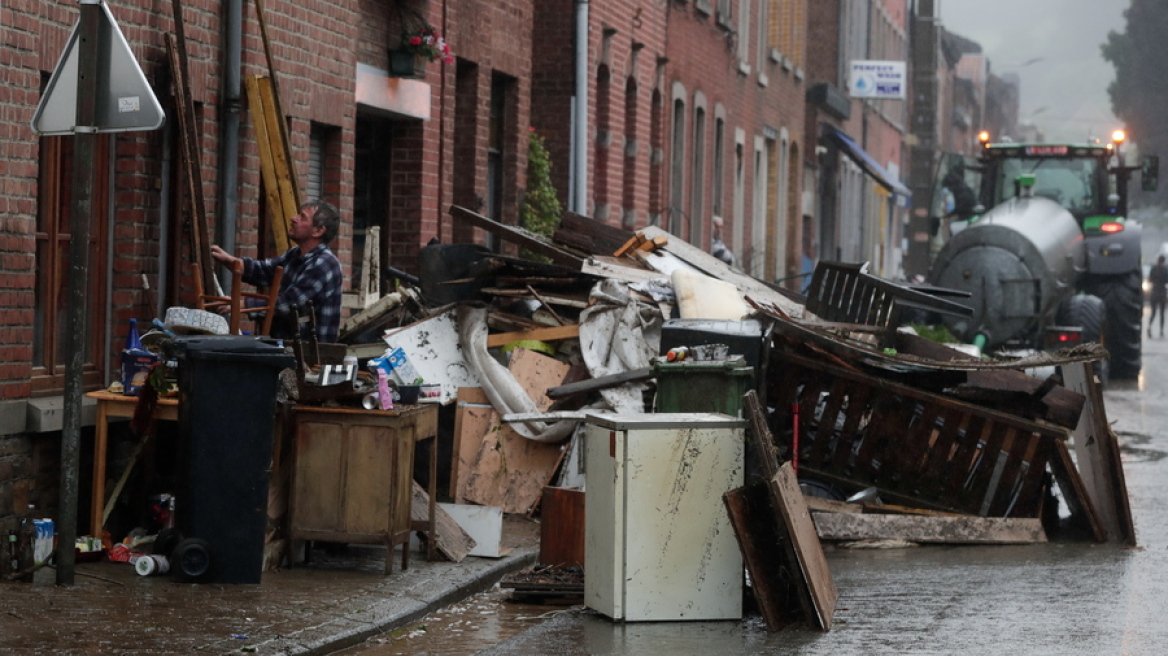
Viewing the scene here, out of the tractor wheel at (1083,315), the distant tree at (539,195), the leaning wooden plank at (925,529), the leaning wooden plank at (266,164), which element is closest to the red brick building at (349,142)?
the leaning wooden plank at (266,164)

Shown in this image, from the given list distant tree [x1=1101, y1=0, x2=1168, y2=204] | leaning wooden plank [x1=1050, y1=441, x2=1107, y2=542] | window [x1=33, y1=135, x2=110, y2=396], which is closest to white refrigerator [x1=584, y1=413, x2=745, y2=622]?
window [x1=33, y1=135, x2=110, y2=396]

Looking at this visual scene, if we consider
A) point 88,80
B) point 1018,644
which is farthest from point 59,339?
point 1018,644

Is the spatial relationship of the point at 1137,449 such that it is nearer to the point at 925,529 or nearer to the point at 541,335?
the point at 925,529

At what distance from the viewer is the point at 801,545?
8.29 metres

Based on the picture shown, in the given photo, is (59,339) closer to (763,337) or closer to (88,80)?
(88,80)

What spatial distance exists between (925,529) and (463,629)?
411 cm

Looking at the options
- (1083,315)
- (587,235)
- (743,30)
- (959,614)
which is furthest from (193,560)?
(743,30)

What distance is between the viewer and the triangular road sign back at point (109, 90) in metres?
8.35

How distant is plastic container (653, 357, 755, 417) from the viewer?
11.0 meters

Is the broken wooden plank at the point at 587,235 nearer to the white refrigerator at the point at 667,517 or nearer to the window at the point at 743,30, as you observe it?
the white refrigerator at the point at 667,517

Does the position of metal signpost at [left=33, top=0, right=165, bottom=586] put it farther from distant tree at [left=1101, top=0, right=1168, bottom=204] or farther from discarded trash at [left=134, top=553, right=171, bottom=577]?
distant tree at [left=1101, top=0, right=1168, bottom=204]

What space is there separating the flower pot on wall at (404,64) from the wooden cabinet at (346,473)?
6308mm

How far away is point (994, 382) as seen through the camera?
12.2 metres

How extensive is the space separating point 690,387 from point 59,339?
3.52 m
